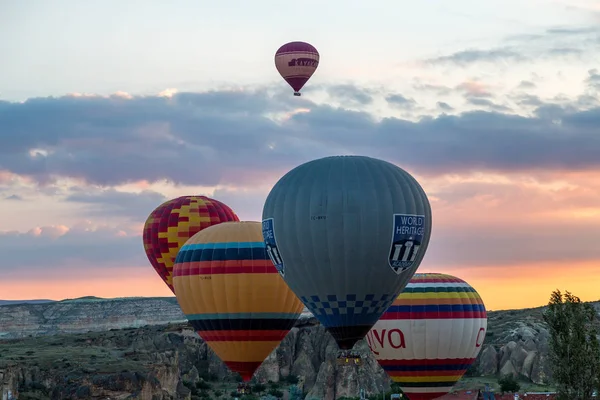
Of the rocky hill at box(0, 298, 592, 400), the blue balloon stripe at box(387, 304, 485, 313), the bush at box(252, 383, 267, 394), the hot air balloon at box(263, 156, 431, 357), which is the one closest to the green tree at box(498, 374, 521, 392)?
the rocky hill at box(0, 298, 592, 400)

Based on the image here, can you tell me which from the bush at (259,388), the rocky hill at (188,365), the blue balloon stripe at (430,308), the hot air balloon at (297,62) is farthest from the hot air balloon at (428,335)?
the bush at (259,388)

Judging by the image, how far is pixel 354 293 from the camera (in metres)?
61.3

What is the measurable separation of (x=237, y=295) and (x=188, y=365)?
3262 inches

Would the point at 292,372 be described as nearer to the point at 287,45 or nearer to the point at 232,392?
the point at 232,392

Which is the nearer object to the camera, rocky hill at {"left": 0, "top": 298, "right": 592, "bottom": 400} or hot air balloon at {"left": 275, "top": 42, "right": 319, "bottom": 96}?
hot air balloon at {"left": 275, "top": 42, "right": 319, "bottom": 96}

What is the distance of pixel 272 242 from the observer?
6303 centimetres

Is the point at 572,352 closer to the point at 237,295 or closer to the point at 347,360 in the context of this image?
the point at 347,360

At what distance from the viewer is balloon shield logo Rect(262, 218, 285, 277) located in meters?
62.8

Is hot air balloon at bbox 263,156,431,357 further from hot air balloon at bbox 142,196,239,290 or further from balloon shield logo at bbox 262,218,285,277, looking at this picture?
hot air balloon at bbox 142,196,239,290

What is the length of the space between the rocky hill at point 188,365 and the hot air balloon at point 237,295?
38.2 meters

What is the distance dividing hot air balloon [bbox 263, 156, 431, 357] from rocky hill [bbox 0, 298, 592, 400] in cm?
5200

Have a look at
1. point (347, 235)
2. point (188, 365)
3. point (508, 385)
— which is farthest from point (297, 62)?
point (188, 365)

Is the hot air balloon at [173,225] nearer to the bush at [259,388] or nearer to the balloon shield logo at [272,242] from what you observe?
the balloon shield logo at [272,242]

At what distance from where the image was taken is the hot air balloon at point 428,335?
78312mm
